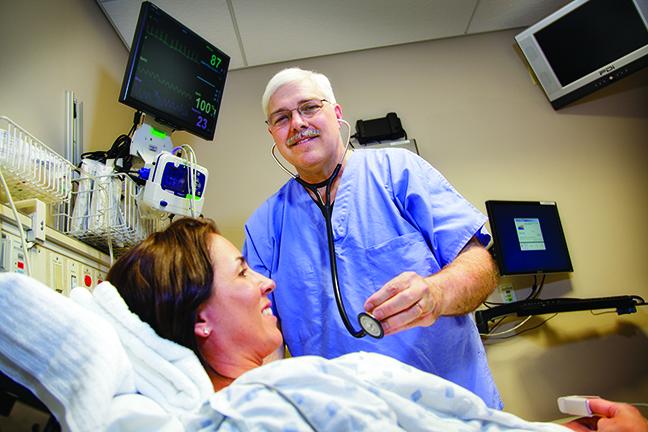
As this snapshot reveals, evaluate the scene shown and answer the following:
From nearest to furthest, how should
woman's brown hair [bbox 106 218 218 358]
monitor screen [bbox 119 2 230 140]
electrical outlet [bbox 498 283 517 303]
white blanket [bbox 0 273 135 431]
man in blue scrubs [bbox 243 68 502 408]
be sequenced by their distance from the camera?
white blanket [bbox 0 273 135 431]
woman's brown hair [bbox 106 218 218 358]
man in blue scrubs [bbox 243 68 502 408]
monitor screen [bbox 119 2 230 140]
electrical outlet [bbox 498 283 517 303]

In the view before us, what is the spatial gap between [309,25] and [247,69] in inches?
17.9

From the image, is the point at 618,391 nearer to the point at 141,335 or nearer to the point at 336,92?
the point at 336,92

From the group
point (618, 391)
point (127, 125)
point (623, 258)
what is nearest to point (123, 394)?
point (127, 125)

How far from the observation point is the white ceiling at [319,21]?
221cm

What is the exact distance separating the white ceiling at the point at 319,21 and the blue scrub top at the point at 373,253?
48.4 inches

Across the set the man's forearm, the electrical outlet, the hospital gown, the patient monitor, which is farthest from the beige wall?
the hospital gown

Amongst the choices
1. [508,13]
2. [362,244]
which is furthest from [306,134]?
[508,13]

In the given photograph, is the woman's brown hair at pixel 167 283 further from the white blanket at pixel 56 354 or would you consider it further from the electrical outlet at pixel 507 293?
the electrical outlet at pixel 507 293

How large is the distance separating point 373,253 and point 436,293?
29 cm

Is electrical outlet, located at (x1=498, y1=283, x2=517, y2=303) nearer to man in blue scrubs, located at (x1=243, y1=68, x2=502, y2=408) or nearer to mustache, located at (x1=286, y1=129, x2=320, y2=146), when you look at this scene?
man in blue scrubs, located at (x1=243, y1=68, x2=502, y2=408)

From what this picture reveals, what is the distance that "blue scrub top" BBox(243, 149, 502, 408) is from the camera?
117 centimetres

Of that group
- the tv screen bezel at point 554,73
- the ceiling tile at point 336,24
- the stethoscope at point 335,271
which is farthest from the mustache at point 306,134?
the tv screen bezel at point 554,73

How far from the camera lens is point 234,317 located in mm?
924

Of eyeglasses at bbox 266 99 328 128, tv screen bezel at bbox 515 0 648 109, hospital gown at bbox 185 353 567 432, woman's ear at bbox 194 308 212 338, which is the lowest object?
hospital gown at bbox 185 353 567 432
